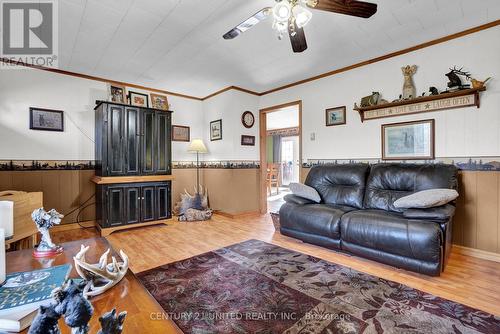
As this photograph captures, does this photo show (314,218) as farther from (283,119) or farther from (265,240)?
(283,119)

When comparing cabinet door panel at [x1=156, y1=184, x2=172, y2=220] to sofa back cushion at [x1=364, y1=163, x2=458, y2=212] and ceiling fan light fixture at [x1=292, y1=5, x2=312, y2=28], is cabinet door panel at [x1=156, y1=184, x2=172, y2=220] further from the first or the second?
ceiling fan light fixture at [x1=292, y1=5, x2=312, y2=28]

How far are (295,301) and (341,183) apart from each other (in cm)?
184

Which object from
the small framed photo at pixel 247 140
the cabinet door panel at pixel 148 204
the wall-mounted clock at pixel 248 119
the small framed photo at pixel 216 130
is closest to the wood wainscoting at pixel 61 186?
the cabinet door panel at pixel 148 204

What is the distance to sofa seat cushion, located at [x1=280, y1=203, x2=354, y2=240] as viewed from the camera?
8.24 feet

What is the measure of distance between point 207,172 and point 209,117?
3.72 feet

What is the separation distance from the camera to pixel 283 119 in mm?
7301

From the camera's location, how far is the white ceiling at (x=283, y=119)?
6338mm

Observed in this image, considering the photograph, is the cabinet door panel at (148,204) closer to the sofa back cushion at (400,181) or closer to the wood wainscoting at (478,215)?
the sofa back cushion at (400,181)

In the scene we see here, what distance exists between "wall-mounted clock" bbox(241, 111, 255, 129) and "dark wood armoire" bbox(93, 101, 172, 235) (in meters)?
1.38

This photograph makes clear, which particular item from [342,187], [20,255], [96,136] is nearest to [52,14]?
[96,136]

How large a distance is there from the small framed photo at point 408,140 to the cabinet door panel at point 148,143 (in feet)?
10.9

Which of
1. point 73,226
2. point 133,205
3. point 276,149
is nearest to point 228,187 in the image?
point 133,205

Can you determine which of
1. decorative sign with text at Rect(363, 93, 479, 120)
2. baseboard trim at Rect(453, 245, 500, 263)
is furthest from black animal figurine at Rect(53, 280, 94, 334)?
decorative sign with text at Rect(363, 93, 479, 120)

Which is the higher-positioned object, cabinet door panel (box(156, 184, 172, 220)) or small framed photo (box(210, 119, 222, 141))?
small framed photo (box(210, 119, 222, 141))
